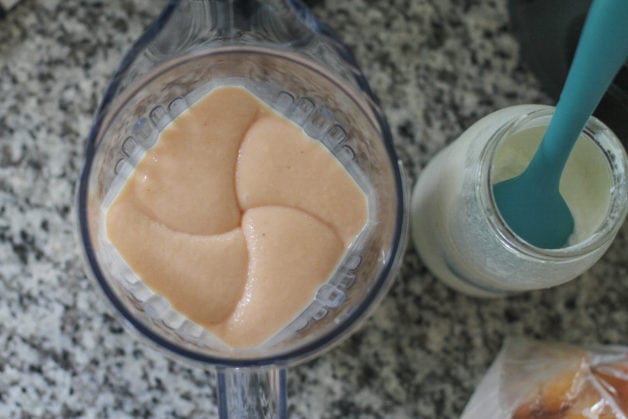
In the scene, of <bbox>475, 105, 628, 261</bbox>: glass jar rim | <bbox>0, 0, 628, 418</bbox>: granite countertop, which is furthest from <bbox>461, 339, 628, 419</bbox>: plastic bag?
<bbox>475, 105, 628, 261</bbox>: glass jar rim

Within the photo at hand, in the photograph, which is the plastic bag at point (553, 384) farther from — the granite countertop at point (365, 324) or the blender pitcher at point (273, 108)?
the blender pitcher at point (273, 108)

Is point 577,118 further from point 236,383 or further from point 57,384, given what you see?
point 57,384

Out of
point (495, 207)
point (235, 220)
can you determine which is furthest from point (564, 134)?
point (235, 220)

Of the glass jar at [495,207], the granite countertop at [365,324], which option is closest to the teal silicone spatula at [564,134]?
the glass jar at [495,207]

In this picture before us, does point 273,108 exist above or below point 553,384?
above

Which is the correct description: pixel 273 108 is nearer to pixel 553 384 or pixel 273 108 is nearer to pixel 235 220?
pixel 235 220

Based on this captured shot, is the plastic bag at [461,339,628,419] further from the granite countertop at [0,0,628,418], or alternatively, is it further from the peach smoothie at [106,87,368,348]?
the peach smoothie at [106,87,368,348]
